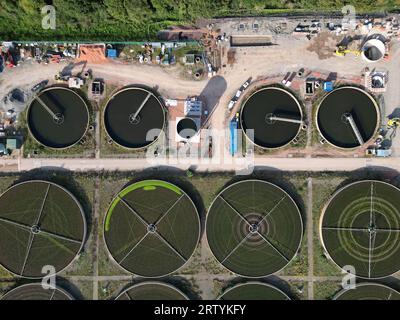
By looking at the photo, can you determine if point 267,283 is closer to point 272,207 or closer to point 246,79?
point 272,207

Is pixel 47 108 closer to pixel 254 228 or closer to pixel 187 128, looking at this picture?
pixel 187 128

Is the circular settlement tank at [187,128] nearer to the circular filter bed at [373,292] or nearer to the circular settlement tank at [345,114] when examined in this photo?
the circular settlement tank at [345,114]

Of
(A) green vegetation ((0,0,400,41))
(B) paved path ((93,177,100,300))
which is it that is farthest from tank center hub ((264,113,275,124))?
(B) paved path ((93,177,100,300))

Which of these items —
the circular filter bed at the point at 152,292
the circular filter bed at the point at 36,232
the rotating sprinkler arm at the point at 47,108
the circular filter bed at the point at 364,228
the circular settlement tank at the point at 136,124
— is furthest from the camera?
the circular settlement tank at the point at 136,124

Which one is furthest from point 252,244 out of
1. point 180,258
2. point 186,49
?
point 186,49

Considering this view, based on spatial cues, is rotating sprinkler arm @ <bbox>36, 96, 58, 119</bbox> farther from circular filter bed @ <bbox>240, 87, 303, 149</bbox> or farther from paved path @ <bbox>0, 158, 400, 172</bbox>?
circular filter bed @ <bbox>240, 87, 303, 149</bbox>

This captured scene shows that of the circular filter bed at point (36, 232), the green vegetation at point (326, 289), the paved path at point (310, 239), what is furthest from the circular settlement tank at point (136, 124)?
the green vegetation at point (326, 289)
